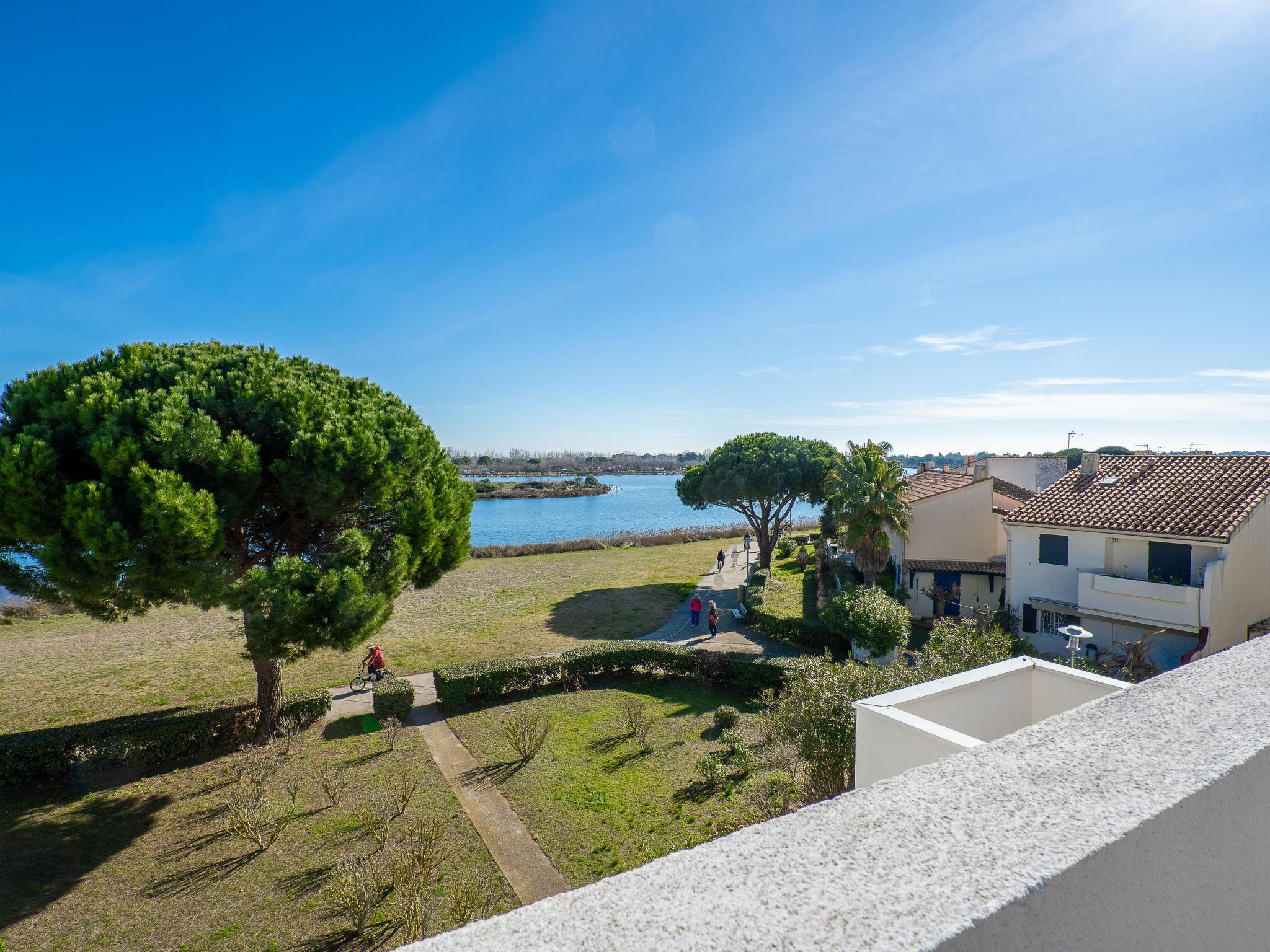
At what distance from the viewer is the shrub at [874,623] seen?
1634 cm

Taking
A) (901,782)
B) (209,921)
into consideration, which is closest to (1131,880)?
(901,782)

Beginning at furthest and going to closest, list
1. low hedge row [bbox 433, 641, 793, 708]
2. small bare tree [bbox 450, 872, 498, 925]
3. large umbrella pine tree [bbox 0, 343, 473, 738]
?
low hedge row [bbox 433, 641, 793, 708] → large umbrella pine tree [bbox 0, 343, 473, 738] → small bare tree [bbox 450, 872, 498, 925]

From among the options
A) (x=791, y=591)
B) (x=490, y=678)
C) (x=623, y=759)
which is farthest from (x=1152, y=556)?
(x=490, y=678)

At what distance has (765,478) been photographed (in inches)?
1206

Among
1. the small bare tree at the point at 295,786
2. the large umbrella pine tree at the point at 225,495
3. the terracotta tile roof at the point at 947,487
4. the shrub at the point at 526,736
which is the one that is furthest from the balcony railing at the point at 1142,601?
the small bare tree at the point at 295,786

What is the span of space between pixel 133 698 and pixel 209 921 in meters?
11.3

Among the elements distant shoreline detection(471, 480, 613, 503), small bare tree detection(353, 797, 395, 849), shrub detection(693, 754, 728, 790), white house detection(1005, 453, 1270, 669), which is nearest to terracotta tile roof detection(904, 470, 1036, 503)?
white house detection(1005, 453, 1270, 669)

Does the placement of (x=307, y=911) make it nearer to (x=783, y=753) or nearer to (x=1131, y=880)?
(x=783, y=753)

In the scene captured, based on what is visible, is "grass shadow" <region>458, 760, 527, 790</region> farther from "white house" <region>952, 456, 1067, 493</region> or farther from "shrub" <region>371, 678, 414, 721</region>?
"white house" <region>952, 456, 1067, 493</region>

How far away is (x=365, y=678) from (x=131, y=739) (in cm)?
542

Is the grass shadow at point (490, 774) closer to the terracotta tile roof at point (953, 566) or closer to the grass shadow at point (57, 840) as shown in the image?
the grass shadow at point (57, 840)

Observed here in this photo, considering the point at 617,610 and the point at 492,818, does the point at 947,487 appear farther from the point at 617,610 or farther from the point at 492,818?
the point at 492,818

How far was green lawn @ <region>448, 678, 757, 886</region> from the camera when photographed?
9195mm

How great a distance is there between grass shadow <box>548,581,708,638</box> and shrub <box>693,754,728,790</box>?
34.6ft
